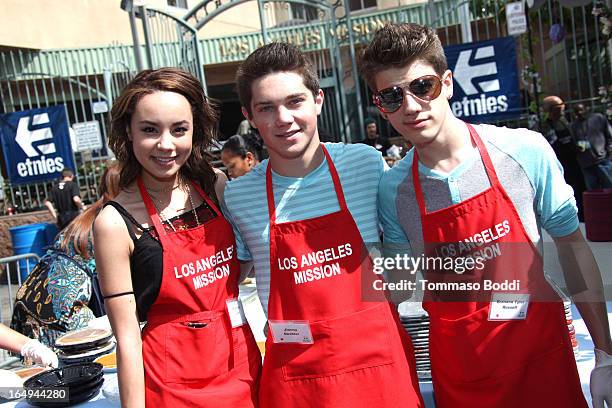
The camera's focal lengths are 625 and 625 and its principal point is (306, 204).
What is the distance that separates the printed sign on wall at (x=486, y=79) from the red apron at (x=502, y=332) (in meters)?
4.43

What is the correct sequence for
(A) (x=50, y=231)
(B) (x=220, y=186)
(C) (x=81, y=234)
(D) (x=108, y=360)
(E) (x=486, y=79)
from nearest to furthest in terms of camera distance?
(B) (x=220, y=186)
(D) (x=108, y=360)
(C) (x=81, y=234)
(E) (x=486, y=79)
(A) (x=50, y=231)

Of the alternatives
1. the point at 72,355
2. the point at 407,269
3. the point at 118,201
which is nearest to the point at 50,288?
the point at 72,355

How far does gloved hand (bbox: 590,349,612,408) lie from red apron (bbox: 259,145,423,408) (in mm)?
416

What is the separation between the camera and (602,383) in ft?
4.80

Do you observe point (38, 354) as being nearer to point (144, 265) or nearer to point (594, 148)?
point (144, 265)

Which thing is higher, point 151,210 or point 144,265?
point 151,210

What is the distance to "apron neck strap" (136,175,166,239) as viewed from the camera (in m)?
1.68

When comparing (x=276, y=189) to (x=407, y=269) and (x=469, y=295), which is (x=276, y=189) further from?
(x=469, y=295)

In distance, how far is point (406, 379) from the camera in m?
1.57

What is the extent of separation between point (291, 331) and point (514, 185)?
25.6 inches

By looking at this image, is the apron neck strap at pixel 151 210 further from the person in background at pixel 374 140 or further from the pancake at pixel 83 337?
the person in background at pixel 374 140

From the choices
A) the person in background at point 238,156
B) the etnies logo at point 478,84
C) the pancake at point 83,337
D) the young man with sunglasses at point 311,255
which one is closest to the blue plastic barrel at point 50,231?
the person in background at point 238,156

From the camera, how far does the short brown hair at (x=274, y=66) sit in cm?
164

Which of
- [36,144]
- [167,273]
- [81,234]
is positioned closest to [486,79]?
[81,234]
